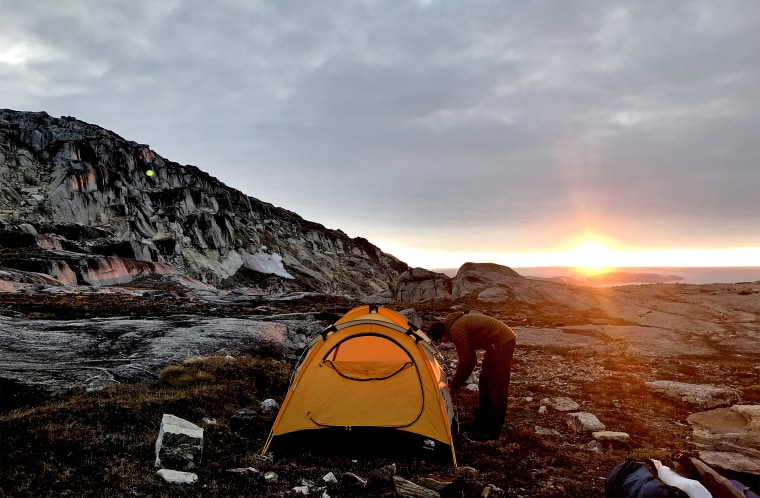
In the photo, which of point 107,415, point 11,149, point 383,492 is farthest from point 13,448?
point 11,149

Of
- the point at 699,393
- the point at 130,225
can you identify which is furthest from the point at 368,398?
the point at 130,225

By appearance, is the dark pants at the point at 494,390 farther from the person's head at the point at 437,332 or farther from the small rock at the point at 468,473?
the small rock at the point at 468,473

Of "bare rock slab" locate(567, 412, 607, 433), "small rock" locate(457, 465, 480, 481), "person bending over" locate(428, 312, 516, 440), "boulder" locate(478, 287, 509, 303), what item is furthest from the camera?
"boulder" locate(478, 287, 509, 303)

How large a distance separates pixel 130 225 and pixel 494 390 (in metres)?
106

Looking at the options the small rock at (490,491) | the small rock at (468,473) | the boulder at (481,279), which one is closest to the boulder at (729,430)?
the small rock at (490,491)

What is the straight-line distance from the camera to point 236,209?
14425 cm

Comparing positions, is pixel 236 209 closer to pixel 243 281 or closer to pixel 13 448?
pixel 243 281

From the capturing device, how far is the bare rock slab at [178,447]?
22.0ft

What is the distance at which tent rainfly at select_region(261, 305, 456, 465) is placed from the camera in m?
8.20

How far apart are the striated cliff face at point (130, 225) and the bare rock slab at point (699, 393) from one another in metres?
47.6

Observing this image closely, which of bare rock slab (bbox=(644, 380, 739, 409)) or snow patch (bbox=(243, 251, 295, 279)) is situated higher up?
snow patch (bbox=(243, 251, 295, 279))

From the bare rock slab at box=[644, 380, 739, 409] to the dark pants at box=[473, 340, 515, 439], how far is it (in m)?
6.73

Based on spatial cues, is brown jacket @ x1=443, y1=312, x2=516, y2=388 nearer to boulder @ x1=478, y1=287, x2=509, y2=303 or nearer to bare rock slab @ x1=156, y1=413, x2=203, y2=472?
bare rock slab @ x1=156, y1=413, x2=203, y2=472

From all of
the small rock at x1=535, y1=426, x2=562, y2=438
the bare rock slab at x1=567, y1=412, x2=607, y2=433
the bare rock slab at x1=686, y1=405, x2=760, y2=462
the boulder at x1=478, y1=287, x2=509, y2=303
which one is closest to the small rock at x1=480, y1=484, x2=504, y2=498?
the small rock at x1=535, y1=426, x2=562, y2=438
